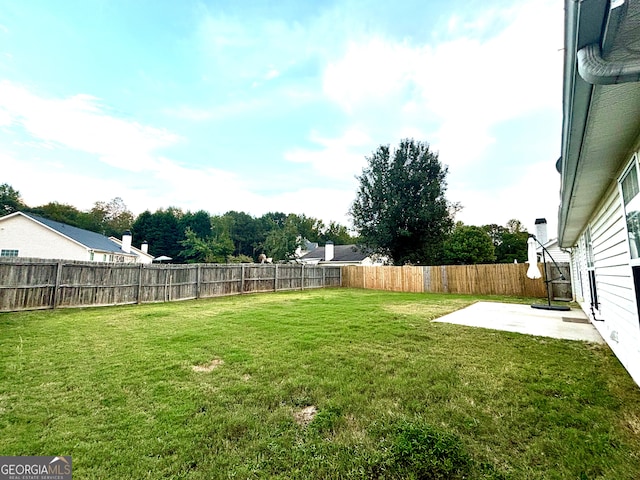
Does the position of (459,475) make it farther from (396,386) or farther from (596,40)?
(596,40)

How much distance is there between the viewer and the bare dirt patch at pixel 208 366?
3025 millimetres

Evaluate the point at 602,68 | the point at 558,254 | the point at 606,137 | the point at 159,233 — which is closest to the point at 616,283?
the point at 606,137

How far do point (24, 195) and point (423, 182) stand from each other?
38.5 metres

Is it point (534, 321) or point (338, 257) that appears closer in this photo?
point (534, 321)

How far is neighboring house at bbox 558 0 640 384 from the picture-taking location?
109 cm

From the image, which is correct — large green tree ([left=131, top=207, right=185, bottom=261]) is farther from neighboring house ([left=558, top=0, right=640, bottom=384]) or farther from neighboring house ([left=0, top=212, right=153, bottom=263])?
neighboring house ([left=558, top=0, right=640, bottom=384])

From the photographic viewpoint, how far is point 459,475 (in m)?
1.46

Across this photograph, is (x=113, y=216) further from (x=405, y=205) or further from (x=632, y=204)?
(x=632, y=204)

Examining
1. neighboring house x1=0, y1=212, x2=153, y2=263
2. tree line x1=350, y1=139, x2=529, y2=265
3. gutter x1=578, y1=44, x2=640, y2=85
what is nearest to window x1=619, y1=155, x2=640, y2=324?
gutter x1=578, y1=44, x2=640, y2=85

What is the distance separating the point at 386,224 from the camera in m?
17.8

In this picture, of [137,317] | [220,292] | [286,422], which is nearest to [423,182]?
[220,292]

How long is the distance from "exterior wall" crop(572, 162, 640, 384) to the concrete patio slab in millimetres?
566

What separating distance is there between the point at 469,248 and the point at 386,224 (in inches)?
515

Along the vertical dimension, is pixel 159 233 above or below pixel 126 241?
above
